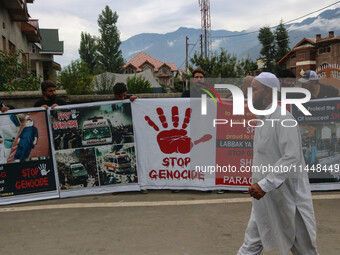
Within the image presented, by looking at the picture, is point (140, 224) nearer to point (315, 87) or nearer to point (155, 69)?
point (315, 87)

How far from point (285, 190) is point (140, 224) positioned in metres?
2.51

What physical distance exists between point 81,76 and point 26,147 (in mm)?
34890

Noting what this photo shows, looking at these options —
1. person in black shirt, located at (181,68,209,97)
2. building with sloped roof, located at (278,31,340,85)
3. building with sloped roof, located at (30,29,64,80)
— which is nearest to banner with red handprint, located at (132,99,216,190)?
person in black shirt, located at (181,68,209,97)

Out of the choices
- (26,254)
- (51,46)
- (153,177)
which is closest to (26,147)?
(153,177)

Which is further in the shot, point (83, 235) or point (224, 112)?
point (224, 112)

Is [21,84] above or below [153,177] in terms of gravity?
above

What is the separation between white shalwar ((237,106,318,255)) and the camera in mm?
3033

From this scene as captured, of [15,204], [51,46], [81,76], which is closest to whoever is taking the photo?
[15,204]

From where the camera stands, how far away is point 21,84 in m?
11.5

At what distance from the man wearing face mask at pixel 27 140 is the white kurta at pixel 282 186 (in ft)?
15.2

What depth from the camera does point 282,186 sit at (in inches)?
124

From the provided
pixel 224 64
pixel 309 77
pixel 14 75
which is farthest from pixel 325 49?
pixel 309 77

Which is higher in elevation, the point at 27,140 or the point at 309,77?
the point at 309,77

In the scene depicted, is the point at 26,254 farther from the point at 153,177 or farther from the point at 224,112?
the point at 224,112
